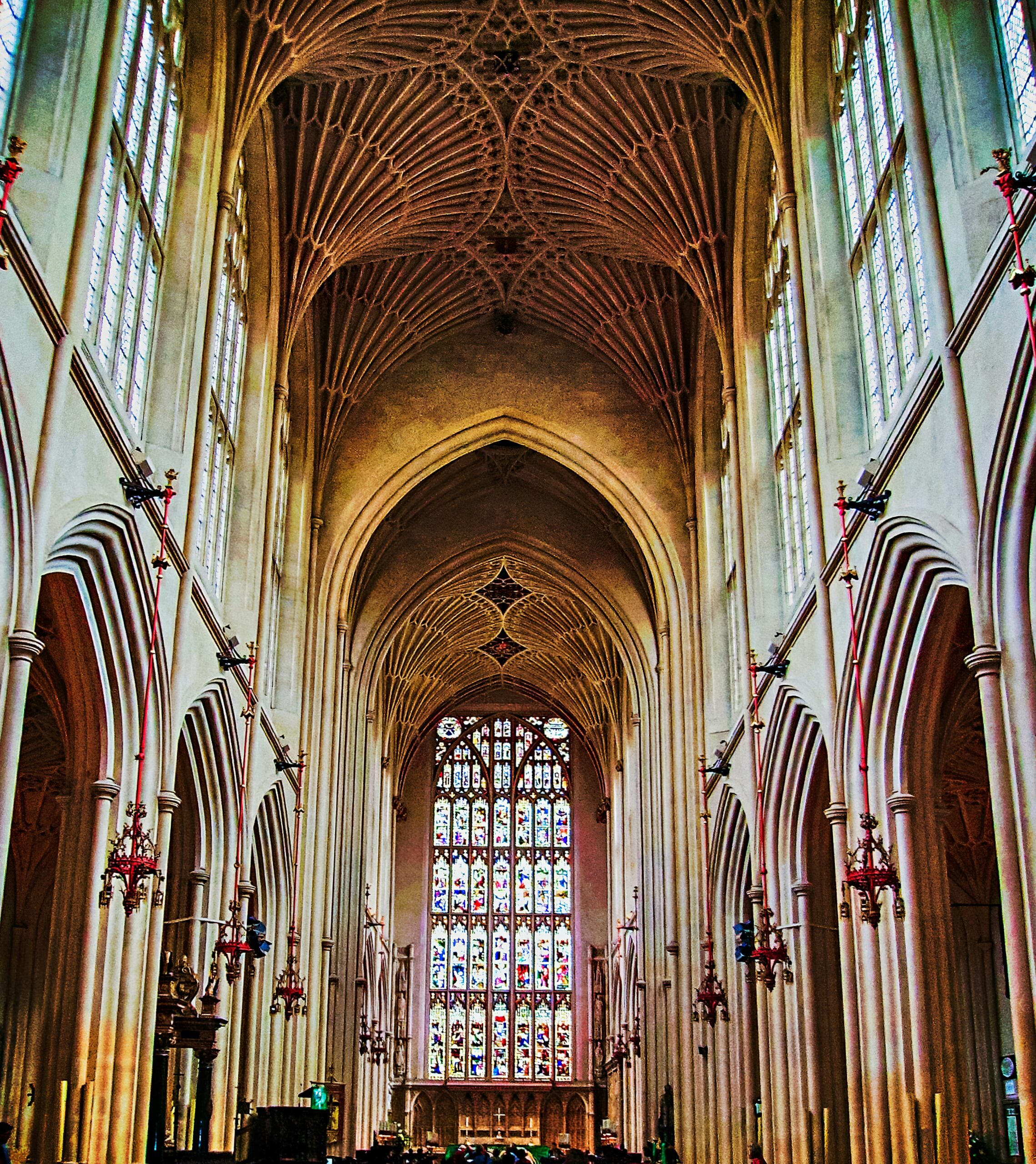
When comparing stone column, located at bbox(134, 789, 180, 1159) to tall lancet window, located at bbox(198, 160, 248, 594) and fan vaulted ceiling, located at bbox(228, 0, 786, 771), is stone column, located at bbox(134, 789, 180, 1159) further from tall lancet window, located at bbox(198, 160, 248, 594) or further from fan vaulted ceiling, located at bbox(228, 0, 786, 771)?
fan vaulted ceiling, located at bbox(228, 0, 786, 771)

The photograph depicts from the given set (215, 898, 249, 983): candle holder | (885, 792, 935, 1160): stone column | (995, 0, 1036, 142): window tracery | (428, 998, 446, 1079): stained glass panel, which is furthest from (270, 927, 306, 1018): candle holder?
(428, 998, 446, 1079): stained glass panel

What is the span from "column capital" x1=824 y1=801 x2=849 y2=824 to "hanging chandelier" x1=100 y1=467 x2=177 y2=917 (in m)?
6.96

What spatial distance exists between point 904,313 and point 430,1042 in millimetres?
34550

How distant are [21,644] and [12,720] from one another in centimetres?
58

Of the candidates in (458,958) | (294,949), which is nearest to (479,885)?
(458,958)

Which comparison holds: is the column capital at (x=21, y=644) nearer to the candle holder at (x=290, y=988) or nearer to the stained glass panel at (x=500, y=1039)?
the candle holder at (x=290, y=988)

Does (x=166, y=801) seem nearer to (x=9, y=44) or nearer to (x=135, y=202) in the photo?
(x=135, y=202)

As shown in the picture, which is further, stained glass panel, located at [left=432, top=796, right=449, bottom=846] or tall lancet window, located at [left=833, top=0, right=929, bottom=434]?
stained glass panel, located at [left=432, top=796, right=449, bottom=846]

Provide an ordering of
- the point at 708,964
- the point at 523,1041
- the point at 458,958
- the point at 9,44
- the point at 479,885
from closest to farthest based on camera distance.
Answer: the point at 9,44
the point at 708,964
the point at 523,1041
the point at 458,958
the point at 479,885

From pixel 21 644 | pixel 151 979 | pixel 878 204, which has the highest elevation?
pixel 878 204

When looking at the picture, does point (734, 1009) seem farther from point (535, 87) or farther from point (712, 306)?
point (535, 87)

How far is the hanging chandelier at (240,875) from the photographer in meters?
18.1

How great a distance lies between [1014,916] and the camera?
32.3 ft

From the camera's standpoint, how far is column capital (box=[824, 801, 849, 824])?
14.7 meters
